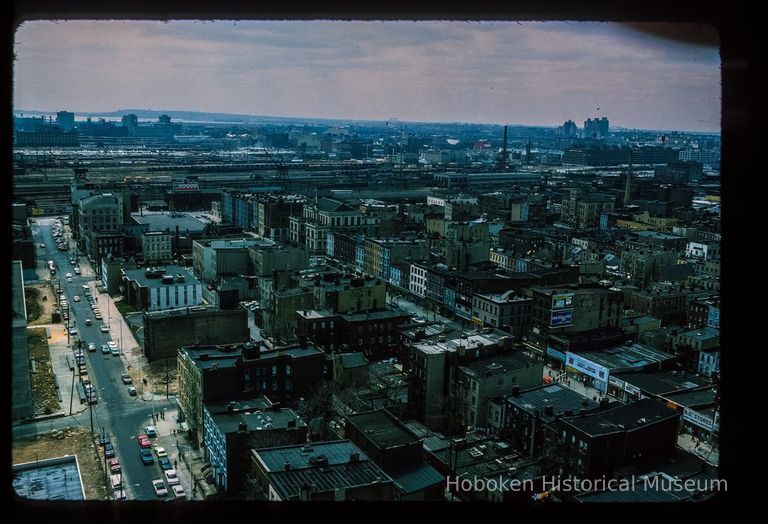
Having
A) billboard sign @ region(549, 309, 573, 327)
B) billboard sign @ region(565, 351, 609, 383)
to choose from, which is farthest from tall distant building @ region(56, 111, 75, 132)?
billboard sign @ region(565, 351, 609, 383)

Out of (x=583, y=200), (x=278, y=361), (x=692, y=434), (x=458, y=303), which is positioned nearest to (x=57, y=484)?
(x=278, y=361)

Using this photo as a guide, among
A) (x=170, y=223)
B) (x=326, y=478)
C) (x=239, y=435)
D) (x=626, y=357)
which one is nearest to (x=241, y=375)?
(x=239, y=435)

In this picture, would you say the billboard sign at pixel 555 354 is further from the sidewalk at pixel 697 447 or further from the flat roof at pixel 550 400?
the sidewalk at pixel 697 447

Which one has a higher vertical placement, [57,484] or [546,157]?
[546,157]

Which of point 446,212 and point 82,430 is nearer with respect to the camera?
point 82,430

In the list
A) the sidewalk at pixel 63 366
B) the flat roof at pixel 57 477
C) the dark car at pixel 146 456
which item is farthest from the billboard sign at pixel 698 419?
the sidewalk at pixel 63 366

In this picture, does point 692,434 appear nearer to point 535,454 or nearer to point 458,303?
point 535,454
